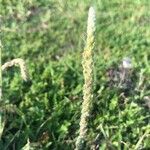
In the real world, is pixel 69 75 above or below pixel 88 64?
below

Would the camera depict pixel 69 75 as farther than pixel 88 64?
Yes

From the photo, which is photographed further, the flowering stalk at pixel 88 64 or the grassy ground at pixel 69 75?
the grassy ground at pixel 69 75

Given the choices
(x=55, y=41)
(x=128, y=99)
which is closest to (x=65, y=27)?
(x=55, y=41)

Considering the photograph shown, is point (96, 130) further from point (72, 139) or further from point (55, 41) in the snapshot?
point (55, 41)

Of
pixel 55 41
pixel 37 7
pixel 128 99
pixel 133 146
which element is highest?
pixel 37 7

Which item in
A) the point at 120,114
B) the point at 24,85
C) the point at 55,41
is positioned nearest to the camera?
the point at 120,114

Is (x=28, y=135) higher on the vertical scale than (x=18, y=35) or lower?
lower

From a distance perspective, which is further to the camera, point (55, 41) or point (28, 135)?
point (55, 41)

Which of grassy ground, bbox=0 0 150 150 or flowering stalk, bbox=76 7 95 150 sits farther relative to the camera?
grassy ground, bbox=0 0 150 150
